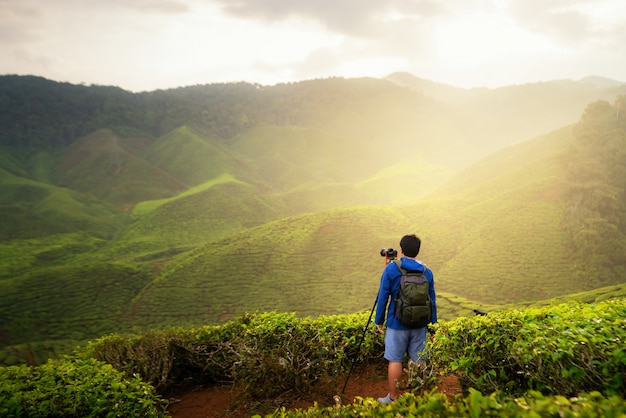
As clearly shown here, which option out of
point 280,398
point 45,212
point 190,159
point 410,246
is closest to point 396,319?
point 410,246

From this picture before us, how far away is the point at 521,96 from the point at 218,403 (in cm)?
9536

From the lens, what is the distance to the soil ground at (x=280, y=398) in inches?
171

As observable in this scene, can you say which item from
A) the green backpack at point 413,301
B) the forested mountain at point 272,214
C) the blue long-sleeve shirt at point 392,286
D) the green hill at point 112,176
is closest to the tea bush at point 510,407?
the green backpack at point 413,301

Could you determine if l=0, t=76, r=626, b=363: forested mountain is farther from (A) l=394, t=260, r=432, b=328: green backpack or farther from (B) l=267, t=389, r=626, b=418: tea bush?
(B) l=267, t=389, r=626, b=418: tea bush

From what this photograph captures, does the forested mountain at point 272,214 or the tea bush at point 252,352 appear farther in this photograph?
the forested mountain at point 272,214

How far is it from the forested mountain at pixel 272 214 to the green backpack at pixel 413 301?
416 inches

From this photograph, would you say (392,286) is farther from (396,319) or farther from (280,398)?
(280,398)

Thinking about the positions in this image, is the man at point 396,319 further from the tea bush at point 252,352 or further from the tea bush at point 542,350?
the tea bush at point 252,352

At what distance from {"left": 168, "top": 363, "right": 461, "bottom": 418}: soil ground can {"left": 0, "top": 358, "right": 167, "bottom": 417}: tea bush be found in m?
0.99

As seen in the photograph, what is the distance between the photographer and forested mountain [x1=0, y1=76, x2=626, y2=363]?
16750 mm

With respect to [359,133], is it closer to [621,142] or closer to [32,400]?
[621,142]

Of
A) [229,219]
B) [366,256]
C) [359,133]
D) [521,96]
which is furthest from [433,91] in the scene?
[366,256]

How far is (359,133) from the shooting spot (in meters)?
73.9

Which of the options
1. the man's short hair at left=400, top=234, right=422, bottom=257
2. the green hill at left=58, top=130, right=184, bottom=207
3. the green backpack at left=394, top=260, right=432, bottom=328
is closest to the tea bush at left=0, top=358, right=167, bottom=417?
the green backpack at left=394, top=260, right=432, bottom=328
